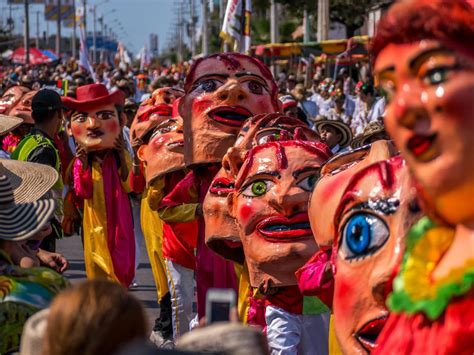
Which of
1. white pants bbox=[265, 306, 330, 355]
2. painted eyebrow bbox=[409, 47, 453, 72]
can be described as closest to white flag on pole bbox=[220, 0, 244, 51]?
white pants bbox=[265, 306, 330, 355]

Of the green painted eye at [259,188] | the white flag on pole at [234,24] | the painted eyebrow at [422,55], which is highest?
the painted eyebrow at [422,55]

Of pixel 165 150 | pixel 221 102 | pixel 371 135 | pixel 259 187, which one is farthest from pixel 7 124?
pixel 259 187

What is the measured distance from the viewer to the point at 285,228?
20.2 feet

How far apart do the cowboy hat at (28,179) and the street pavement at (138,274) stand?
4.59 metres

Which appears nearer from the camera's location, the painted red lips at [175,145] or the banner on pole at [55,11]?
the painted red lips at [175,145]

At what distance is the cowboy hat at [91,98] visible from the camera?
945cm

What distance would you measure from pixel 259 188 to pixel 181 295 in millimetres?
2699

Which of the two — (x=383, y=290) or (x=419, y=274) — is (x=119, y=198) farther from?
(x=419, y=274)

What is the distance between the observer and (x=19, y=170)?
17.3 feet

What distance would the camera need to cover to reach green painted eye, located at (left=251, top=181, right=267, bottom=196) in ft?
20.5

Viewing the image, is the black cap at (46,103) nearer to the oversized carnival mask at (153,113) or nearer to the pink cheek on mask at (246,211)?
the oversized carnival mask at (153,113)

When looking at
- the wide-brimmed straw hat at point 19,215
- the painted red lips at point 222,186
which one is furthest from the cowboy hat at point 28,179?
the painted red lips at point 222,186

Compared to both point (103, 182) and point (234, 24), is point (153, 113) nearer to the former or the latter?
point (103, 182)

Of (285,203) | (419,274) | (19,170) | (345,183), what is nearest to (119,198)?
(285,203)
